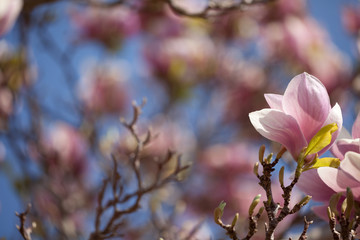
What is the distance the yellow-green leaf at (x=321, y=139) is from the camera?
550mm

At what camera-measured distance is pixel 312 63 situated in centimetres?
199

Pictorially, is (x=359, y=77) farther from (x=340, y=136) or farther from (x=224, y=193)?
(x=340, y=136)

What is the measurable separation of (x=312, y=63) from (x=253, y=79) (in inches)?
18.8

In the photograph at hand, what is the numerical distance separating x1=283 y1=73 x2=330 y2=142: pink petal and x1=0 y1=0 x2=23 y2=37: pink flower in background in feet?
2.15

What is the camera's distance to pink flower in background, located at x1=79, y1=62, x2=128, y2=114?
2281 millimetres

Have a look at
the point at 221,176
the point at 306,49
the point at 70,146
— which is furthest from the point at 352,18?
the point at 70,146

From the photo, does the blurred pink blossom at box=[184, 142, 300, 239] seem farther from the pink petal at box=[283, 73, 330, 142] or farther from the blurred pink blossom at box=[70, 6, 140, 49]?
the pink petal at box=[283, 73, 330, 142]

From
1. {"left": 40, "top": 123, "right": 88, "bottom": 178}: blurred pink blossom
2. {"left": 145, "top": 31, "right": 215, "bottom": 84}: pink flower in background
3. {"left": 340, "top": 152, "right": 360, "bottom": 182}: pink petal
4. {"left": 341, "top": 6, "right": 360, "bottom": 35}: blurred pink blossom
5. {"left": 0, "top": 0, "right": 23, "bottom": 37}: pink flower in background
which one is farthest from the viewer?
{"left": 145, "top": 31, "right": 215, "bottom": 84}: pink flower in background

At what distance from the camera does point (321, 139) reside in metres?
0.56

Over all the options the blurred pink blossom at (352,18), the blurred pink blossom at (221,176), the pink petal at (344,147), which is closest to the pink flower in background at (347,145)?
the pink petal at (344,147)

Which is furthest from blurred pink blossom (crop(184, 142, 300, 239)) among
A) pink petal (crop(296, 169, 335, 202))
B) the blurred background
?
pink petal (crop(296, 169, 335, 202))

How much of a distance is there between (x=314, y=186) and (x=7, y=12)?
0.73 meters

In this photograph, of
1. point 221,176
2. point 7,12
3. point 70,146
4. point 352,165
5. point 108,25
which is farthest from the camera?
point 221,176

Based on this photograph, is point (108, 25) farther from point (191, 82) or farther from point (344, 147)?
point (344, 147)
